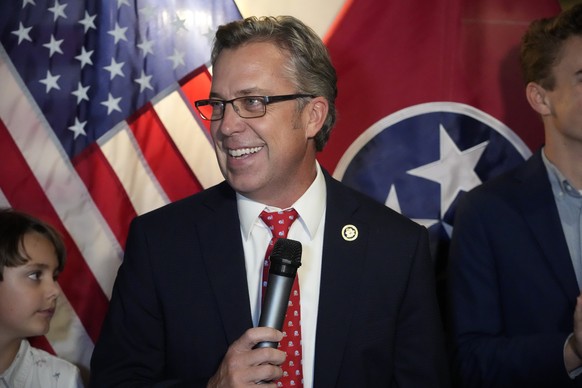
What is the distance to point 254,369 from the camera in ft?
5.44

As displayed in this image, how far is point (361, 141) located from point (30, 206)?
122 centimetres

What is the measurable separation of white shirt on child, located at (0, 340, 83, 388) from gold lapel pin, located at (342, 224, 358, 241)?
1.09 metres

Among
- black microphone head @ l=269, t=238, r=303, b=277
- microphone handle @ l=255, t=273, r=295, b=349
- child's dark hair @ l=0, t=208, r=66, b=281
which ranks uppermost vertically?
child's dark hair @ l=0, t=208, r=66, b=281

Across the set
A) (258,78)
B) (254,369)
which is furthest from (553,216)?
(254,369)

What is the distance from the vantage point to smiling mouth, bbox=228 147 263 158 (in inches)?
83.3

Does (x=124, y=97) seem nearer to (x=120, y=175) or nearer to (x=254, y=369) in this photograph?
(x=120, y=175)

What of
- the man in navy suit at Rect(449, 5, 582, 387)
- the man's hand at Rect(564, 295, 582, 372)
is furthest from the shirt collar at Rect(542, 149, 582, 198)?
the man's hand at Rect(564, 295, 582, 372)

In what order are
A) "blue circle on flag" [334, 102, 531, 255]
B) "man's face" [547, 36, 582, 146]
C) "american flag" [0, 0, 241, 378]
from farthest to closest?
"blue circle on flag" [334, 102, 531, 255] → "american flag" [0, 0, 241, 378] → "man's face" [547, 36, 582, 146]

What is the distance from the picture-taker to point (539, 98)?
2.68 meters

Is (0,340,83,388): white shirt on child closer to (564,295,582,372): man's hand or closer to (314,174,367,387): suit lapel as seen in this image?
(314,174,367,387): suit lapel

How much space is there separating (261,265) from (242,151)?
0.99 feet

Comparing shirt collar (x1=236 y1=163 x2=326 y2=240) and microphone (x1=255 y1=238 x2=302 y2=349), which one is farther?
shirt collar (x1=236 y1=163 x2=326 y2=240)

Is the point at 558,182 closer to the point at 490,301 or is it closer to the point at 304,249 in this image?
the point at 490,301

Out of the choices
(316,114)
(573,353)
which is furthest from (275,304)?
(573,353)
